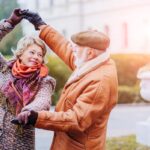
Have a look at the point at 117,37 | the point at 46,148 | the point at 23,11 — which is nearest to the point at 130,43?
the point at 117,37

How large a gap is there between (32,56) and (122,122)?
18.8ft

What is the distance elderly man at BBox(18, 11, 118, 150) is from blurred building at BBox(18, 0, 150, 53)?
9.21 m

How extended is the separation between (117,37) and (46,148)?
7.58m

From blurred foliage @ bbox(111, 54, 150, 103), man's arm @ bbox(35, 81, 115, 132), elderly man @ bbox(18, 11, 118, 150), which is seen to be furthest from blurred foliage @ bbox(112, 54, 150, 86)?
man's arm @ bbox(35, 81, 115, 132)

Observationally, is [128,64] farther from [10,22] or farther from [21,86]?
[21,86]

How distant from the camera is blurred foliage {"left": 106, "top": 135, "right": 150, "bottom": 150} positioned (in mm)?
5841

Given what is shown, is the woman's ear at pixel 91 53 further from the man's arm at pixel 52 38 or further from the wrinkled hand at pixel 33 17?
the wrinkled hand at pixel 33 17

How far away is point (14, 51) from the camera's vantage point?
3.17 metres

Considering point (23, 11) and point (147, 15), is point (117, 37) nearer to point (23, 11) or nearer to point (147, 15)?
point (147, 15)

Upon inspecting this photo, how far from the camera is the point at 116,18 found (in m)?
13.0

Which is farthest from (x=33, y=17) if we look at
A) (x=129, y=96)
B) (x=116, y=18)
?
(x=116, y=18)

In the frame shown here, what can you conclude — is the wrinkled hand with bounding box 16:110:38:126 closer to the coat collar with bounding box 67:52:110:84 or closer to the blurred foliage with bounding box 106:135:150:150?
the coat collar with bounding box 67:52:110:84

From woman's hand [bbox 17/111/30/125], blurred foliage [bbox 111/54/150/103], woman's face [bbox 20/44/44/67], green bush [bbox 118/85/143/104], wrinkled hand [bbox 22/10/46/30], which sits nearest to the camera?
woman's hand [bbox 17/111/30/125]

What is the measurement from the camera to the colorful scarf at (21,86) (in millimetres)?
3057
